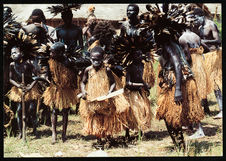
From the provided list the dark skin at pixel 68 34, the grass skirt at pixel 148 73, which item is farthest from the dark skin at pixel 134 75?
the grass skirt at pixel 148 73

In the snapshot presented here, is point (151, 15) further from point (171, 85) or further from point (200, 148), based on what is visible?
point (200, 148)

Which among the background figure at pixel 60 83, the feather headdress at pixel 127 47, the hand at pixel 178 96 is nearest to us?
the hand at pixel 178 96

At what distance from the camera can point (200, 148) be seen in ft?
14.5

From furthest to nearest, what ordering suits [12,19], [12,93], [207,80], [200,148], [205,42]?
[205,42] < [207,80] < [12,93] < [12,19] < [200,148]

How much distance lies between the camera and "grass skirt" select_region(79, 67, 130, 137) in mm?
4422

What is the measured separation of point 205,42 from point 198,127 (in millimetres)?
1821

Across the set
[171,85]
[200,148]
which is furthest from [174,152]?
[171,85]

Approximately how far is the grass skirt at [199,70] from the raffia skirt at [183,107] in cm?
132

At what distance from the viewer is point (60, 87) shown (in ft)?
16.3

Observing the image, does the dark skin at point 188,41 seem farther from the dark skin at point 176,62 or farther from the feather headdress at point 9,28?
the feather headdress at point 9,28

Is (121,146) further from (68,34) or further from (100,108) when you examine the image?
(68,34)

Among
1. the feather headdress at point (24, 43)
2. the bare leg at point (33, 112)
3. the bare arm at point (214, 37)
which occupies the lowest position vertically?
the bare leg at point (33, 112)

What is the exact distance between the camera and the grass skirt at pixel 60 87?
488 centimetres

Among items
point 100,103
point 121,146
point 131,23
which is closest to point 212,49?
point 131,23
